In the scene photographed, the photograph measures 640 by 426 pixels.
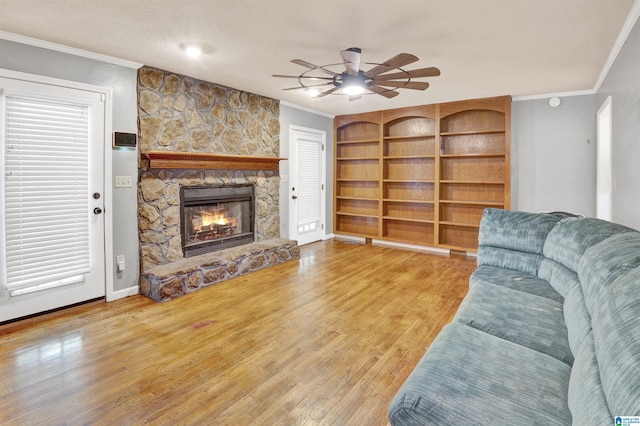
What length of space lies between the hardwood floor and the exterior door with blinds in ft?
0.91

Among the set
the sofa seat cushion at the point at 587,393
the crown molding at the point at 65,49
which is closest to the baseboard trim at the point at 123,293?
the crown molding at the point at 65,49

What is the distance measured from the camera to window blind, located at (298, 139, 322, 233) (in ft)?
19.8

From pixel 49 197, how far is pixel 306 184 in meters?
3.80

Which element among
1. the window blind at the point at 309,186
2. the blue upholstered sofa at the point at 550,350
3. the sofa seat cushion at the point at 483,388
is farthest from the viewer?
the window blind at the point at 309,186

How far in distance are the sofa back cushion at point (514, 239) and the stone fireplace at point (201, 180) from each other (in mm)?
2771

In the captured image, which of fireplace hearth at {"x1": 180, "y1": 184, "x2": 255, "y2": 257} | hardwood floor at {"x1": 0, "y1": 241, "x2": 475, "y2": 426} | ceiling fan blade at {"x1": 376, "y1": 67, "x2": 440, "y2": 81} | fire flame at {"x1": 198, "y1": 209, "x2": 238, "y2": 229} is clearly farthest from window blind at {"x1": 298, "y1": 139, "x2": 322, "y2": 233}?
ceiling fan blade at {"x1": 376, "y1": 67, "x2": 440, "y2": 81}

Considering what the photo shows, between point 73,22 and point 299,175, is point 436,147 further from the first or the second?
point 73,22

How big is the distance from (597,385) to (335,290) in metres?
2.87

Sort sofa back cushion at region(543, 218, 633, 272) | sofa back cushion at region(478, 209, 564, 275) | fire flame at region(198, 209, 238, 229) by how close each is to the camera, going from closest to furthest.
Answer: sofa back cushion at region(543, 218, 633, 272) < sofa back cushion at region(478, 209, 564, 275) < fire flame at region(198, 209, 238, 229)

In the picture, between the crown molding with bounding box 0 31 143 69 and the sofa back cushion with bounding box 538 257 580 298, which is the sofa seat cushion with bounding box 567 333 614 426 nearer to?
the sofa back cushion with bounding box 538 257 580 298

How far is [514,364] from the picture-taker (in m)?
1.45

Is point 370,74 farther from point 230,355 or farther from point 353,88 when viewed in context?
point 230,355

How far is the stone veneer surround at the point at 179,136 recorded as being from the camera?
12.3ft

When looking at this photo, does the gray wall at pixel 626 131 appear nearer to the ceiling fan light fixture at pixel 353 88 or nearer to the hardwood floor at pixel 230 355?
the hardwood floor at pixel 230 355
